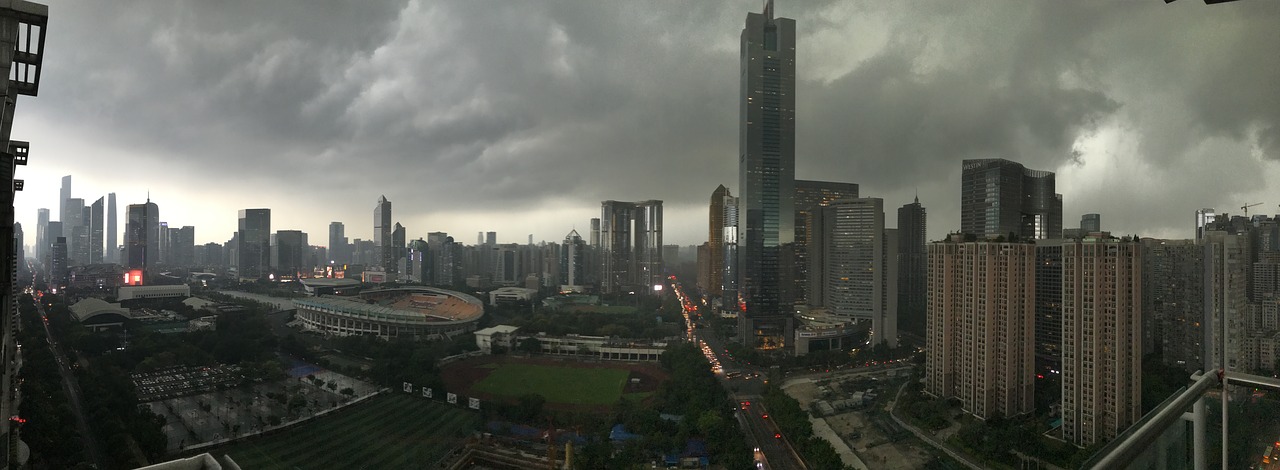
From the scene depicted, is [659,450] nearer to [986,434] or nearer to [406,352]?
[986,434]

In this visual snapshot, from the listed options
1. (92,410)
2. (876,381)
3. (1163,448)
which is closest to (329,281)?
(92,410)

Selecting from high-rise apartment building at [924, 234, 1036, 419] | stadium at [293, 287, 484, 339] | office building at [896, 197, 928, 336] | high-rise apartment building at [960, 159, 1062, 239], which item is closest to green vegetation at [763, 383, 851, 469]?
high-rise apartment building at [924, 234, 1036, 419]

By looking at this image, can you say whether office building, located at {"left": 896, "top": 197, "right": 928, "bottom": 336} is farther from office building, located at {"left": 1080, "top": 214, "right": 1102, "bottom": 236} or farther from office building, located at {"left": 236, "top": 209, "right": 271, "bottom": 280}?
office building, located at {"left": 236, "top": 209, "right": 271, "bottom": 280}

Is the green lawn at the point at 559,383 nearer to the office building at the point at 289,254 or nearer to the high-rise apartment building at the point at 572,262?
the high-rise apartment building at the point at 572,262

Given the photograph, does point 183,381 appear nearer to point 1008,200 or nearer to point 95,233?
point 95,233

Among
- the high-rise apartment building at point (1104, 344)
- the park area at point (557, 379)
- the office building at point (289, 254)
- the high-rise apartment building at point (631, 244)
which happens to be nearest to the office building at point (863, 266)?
the park area at point (557, 379)
